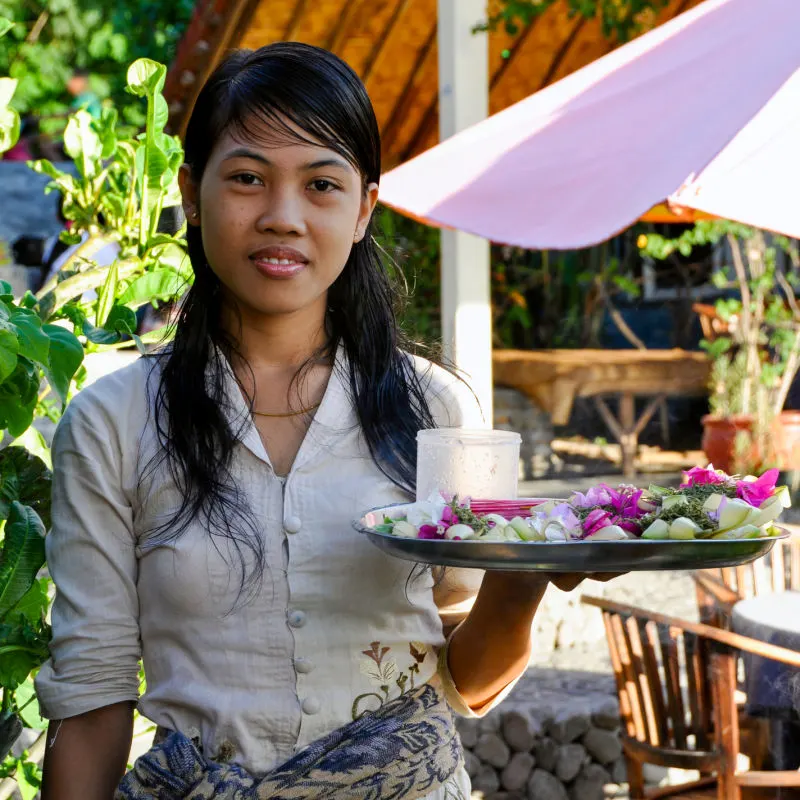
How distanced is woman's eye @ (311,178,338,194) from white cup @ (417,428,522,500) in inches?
10.9

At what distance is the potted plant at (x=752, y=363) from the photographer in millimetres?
7531

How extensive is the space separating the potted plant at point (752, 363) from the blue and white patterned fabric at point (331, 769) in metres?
6.39

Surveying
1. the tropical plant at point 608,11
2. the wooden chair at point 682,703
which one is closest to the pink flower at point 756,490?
the wooden chair at point 682,703

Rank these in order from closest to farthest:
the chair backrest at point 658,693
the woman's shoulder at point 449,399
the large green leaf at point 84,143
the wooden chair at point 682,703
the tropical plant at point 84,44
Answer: the woman's shoulder at point 449,399
the large green leaf at point 84,143
the wooden chair at point 682,703
the chair backrest at point 658,693
the tropical plant at point 84,44

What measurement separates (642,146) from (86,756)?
2.08 m

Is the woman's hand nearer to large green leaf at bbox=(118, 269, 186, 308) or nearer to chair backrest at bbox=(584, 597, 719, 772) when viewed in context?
large green leaf at bbox=(118, 269, 186, 308)

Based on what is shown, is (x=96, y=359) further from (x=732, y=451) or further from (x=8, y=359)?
(x=732, y=451)

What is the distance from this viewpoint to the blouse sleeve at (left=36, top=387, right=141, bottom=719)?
128 centimetres

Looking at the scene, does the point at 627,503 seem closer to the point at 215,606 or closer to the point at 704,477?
the point at 704,477

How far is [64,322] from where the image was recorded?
2.43 m

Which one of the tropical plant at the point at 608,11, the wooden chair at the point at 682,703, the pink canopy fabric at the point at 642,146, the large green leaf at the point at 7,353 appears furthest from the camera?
the tropical plant at the point at 608,11

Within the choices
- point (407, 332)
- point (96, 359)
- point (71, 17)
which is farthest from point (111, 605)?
point (71, 17)

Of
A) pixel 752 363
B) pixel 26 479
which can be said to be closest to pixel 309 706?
pixel 26 479

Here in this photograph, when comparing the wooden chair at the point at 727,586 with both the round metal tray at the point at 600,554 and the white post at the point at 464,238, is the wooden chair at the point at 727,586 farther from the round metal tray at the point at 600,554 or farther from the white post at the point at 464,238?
the round metal tray at the point at 600,554
